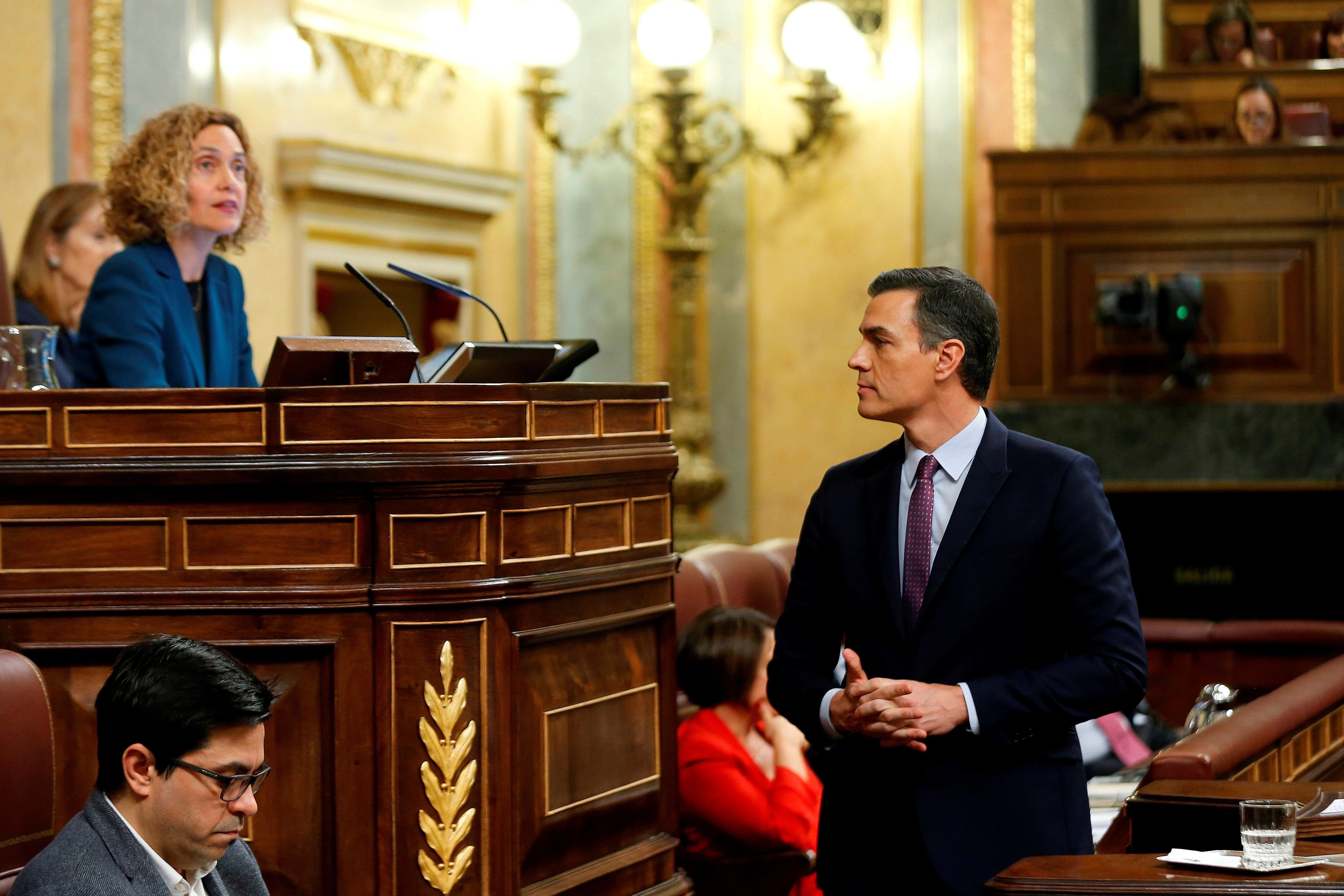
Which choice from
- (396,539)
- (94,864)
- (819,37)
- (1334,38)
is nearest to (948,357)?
(396,539)

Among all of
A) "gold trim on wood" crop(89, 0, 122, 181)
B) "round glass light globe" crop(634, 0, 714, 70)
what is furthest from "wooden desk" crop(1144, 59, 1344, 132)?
"gold trim on wood" crop(89, 0, 122, 181)

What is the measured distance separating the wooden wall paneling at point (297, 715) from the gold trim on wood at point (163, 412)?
0.85 feet

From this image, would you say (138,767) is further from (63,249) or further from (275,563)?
(63,249)

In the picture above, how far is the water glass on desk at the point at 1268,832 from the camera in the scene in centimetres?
198

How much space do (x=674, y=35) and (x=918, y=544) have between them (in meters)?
5.11

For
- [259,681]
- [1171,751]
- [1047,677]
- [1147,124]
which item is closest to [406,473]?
[259,681]

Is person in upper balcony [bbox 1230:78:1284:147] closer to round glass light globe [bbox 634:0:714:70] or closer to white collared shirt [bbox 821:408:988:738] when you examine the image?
round glass light globe [bbox 634:0:714:70]

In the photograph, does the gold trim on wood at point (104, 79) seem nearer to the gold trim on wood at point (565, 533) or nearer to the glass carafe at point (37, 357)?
the glass carafe at point (37, 357)

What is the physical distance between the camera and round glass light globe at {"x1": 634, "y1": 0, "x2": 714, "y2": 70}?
7.10m

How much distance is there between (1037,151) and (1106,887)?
5543mm

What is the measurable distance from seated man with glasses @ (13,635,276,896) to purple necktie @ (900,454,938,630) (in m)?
0.93

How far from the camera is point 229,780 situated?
1917 millimetres

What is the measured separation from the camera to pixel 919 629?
2344mm

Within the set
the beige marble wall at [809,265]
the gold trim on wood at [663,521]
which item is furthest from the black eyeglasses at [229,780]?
the beige marble wall at [809,265]
